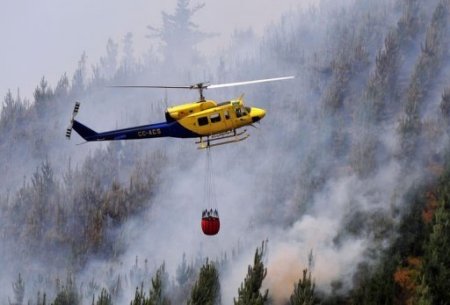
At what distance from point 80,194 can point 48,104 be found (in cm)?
2701

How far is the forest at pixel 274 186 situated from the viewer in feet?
186

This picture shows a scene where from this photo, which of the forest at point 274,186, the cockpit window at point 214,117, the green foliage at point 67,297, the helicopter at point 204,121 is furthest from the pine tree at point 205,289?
the cockpit window at point 214,117

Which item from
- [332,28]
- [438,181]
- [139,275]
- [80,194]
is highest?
[332,28]

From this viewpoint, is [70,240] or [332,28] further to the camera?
[332,28]

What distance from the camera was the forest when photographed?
5666 centimetres

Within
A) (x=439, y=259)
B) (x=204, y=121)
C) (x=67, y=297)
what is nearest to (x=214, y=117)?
(x=204, y=121)

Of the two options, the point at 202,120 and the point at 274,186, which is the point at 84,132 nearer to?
the point at 202,120

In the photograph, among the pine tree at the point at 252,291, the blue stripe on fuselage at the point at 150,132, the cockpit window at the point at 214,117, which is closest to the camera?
the cockpit window at the point at 214,117

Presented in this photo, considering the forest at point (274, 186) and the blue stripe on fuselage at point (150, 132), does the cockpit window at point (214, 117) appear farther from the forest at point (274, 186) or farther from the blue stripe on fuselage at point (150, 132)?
the forest at point (274, 186)

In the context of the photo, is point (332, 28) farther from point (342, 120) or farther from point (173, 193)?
point (173, 193)

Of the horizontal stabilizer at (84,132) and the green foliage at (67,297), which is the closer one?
the horizontal stabilizer at (84,132)

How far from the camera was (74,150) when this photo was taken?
99.6 m

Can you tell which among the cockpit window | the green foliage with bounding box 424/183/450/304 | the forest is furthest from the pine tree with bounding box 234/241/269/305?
the cockpit window

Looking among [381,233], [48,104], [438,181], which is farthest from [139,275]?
[48,104]
